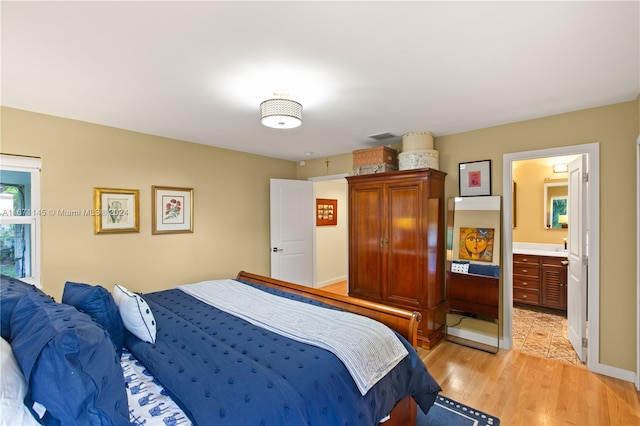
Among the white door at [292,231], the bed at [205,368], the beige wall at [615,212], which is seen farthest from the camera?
the white door at [292,231]

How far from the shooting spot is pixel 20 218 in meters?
2.77

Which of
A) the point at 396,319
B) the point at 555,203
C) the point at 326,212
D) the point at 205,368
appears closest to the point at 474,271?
the point at 396,319

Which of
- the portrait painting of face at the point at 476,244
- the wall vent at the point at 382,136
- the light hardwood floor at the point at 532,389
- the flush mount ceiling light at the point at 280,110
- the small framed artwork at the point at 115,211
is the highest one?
the wall vent at the point at 382,136

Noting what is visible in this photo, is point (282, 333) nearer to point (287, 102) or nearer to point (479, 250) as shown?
point (287, 102)

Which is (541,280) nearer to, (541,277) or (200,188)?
(541,277)

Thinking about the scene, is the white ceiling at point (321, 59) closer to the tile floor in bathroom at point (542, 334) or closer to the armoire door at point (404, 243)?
the armoire door at point (404, 243)

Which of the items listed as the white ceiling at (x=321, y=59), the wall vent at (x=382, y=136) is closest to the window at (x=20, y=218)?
the white ceiling at (x=321, y=59)

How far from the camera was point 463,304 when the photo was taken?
3420 millimetres

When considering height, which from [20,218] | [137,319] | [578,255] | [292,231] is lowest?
[137,319]

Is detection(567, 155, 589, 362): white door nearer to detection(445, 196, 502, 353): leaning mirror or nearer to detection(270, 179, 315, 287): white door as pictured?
detection(445, 196, 502, 353): leaning mirror

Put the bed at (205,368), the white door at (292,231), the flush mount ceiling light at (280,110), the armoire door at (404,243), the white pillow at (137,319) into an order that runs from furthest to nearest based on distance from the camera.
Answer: the white door at (292,231), the armoire door at (404,243), the flush mount ceiling light at (280,110), the white pillow at (137,319), the bed at (205,368)

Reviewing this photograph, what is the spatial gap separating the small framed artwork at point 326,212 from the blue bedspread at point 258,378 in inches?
171

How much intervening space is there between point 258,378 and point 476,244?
9.83ft

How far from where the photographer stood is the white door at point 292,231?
484 cm
